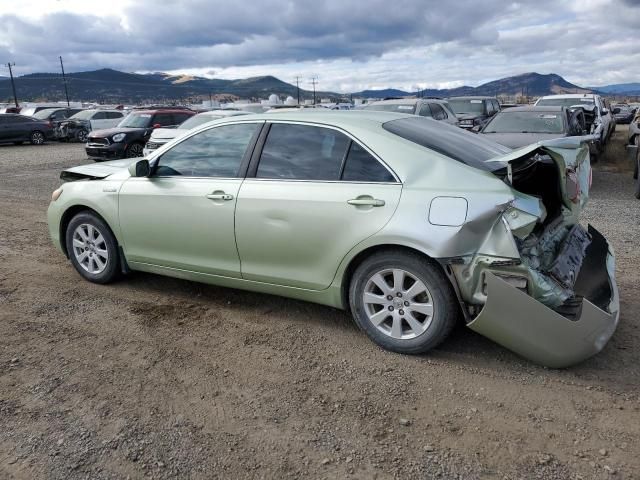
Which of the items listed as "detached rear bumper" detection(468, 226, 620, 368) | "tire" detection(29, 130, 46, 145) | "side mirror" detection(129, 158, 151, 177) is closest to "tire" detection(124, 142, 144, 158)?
"tire" detection(29, 130, 46, 145)

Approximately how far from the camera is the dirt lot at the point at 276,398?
2703 millimetres

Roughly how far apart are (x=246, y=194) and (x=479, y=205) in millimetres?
1712

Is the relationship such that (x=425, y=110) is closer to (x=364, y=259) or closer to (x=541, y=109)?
(x=541, y=109)

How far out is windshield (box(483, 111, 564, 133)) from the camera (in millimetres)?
10422

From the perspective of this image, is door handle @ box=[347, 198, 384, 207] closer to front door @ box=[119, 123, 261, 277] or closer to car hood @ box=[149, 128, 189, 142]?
front door @ box=[119, 123, 261, 277]

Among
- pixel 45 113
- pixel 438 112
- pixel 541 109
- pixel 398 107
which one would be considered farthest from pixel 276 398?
pixel 45 113

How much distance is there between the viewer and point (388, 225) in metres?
3.55

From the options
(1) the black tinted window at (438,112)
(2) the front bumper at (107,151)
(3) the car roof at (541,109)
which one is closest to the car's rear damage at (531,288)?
(3) the car roof at (541,109)

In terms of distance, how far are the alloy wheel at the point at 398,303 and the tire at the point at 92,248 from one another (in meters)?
2.57

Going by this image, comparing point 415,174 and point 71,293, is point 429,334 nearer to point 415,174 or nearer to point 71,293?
point 415,174

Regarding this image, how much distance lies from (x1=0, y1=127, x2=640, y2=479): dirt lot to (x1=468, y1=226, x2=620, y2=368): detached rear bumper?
0.19m

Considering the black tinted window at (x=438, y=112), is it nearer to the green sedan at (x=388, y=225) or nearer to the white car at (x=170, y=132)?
the white car at (x=170, y=132)

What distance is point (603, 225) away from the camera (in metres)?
7.36

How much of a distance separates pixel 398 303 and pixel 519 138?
7.36m
